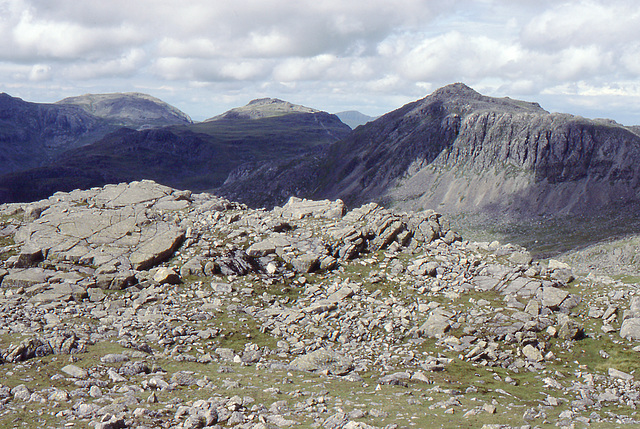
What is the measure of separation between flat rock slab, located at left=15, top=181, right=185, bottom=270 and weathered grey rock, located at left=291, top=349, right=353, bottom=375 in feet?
53.0

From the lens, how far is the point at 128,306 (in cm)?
2797

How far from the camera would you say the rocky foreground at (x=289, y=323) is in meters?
16.2

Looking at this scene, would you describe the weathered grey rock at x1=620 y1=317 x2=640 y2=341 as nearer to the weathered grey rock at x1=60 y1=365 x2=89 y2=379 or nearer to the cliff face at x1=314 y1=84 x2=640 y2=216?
the weathered grey rock at x1=60 y1=365 x2=89 y2=379

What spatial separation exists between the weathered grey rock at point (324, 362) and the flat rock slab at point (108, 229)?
16.1 m

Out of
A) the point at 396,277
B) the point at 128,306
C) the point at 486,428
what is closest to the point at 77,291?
the point at 128,306

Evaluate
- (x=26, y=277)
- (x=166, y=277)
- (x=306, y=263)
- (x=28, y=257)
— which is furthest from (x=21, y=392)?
(x=306, y=263)

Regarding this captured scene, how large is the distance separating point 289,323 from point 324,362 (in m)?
5.11

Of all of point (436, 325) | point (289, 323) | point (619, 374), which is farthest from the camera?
point (289, 323)

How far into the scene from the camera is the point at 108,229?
35.9m

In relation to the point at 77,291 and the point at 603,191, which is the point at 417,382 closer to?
the point at 77,291

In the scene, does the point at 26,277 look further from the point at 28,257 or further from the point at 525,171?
the point at 525,171

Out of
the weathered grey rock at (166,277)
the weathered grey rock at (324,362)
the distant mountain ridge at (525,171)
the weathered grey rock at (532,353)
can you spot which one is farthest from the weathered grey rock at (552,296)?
the distant mountain ridge at (525,171)

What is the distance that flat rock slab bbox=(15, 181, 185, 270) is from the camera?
108 feet

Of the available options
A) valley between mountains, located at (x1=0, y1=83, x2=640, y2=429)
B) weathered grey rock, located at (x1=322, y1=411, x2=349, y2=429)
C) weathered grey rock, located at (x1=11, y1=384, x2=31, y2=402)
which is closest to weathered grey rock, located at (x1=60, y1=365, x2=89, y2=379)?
valley between mountains, located at (x1=0, y1=83, x2=640, y2=429)
